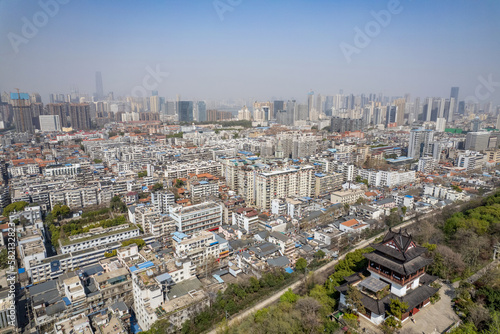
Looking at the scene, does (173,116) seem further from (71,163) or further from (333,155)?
(333,155)

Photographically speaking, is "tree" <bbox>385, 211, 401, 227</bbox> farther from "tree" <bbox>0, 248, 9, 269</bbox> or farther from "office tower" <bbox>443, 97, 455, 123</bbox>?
"office tower" <bbox>443, 97, 455, 123</bbox>

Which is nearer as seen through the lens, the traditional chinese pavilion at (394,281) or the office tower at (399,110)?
the traditional chinese pavilion at (394,281)

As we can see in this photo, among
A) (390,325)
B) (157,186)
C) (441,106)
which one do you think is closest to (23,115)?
(157,186)

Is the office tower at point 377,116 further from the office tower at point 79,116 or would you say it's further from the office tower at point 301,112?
the office tower at point 79,116

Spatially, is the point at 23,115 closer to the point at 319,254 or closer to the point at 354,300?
the point at 319,254

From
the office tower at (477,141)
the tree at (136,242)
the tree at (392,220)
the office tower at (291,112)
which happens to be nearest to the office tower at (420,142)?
the office tower at (477,141)

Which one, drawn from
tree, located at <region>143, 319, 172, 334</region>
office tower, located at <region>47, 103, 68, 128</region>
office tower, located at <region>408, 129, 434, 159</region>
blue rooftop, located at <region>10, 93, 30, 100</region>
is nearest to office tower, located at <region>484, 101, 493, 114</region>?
office tower, located at <region>408, 129, 434, 159</region>
